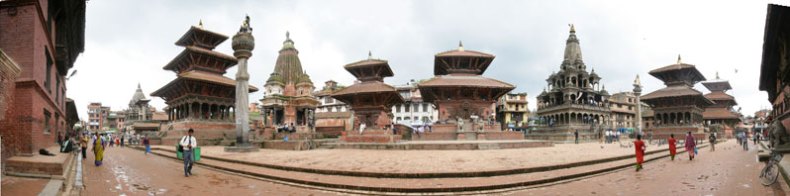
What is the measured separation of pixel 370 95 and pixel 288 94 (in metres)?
32.0

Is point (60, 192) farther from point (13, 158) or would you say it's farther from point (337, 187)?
point (337, 187)

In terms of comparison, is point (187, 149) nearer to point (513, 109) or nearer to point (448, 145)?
point (448, 145)

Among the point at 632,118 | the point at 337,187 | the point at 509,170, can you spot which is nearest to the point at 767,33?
the point at 509,170

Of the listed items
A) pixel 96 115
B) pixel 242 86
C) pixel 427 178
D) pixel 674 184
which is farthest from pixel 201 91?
pixel 96 115

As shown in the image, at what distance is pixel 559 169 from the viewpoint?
12359mm

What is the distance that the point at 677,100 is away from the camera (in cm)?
4181

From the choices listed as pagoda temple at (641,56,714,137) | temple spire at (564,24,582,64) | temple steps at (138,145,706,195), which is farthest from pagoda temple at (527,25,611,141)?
temple steps at (138,145,706,195)

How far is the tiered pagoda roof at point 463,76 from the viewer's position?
3106 cm

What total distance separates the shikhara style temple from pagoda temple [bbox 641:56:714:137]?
4002 centimetres

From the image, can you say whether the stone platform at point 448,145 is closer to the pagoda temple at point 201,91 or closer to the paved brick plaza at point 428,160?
the paved brick plaza at point 428,160

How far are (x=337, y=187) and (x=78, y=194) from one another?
16.7 feet

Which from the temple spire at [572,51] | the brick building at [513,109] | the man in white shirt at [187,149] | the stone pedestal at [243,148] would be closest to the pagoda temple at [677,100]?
the temple spire at [572,51]

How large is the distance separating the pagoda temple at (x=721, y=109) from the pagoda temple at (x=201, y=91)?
57.0 meters

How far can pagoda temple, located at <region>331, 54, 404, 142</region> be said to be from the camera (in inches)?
1272
